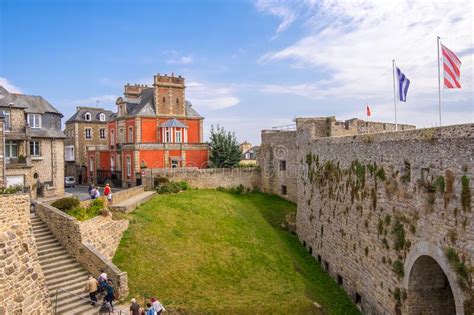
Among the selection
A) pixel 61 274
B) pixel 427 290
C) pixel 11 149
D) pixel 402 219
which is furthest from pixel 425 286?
pixel 11 149

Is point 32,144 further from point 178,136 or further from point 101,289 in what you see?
point 101,289

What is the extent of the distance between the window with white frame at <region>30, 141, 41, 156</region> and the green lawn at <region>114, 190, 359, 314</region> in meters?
12.0

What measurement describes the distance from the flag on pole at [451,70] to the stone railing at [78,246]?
13.6 metres

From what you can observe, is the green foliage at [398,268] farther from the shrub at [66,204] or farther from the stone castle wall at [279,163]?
the stone castle wall at [279,163]

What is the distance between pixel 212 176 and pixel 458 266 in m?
24.7

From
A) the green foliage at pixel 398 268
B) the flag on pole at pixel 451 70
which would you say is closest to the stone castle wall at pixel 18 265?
the green foliage at pixel 398 268

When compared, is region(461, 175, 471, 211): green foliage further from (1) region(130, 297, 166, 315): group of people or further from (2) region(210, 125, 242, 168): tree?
(2) region(210, 125, 242, 168): tree

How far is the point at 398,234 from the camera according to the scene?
→ 12.3 meters

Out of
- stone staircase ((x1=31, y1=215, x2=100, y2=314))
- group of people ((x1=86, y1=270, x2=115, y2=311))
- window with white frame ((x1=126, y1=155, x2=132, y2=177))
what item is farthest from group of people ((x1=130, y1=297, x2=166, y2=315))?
window with white frame ((x1=126, y1=155, x2=132, y2=177))

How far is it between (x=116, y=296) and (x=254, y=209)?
16456 millimetres

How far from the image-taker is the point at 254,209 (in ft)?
95.5

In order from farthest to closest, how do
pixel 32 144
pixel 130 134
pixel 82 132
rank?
pixel 82 132 → pixel 130 134 → pixel 32 144

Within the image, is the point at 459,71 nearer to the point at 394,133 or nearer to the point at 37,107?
the point at 394,133

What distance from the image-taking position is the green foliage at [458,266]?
9.14m
